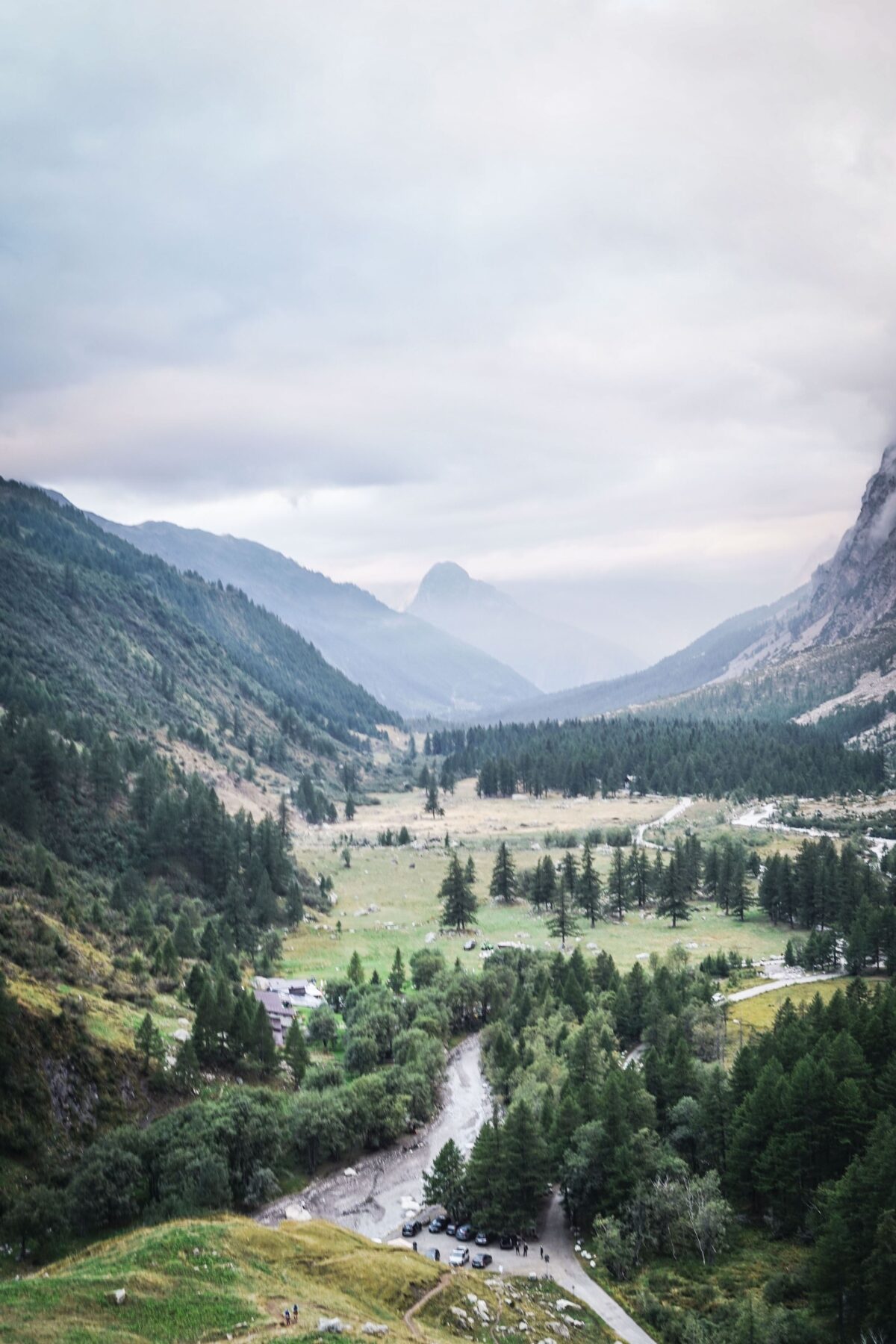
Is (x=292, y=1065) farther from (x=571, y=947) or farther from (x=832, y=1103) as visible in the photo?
(x=571, y=947)

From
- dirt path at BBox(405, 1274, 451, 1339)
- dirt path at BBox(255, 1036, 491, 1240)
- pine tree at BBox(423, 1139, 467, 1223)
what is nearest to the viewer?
dirt path at BBox(405, 1274, 451, 1339)

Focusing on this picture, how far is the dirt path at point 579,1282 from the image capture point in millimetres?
53125

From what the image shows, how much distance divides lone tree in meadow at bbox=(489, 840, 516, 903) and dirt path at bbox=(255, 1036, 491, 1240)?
7677cm

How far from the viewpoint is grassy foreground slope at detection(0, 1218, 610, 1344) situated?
141ft

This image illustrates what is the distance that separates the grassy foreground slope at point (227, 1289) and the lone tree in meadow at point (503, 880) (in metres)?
108

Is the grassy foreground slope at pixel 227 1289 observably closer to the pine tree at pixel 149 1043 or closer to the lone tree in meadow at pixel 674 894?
the pine tree at pixel 149 1043

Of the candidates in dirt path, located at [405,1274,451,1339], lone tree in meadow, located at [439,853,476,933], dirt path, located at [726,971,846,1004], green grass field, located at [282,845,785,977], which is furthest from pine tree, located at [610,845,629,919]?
dirt path, located at [405,1274,451,1339]

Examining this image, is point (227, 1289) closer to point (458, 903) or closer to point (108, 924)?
point (108, 924)

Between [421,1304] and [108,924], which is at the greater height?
[108,924]

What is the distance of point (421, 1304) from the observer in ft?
168

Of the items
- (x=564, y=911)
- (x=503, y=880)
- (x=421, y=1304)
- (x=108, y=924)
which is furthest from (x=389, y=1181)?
(x=503, y=880)

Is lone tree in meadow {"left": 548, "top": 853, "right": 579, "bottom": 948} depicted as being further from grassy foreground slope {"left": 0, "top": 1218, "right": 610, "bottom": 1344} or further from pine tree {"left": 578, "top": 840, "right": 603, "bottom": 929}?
grassy foreground slope {"left": 0, "top": 1218, "right": 610, "bottom": 1344}

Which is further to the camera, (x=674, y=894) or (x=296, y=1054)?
(x=674, y=894)

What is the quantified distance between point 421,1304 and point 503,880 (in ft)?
384
